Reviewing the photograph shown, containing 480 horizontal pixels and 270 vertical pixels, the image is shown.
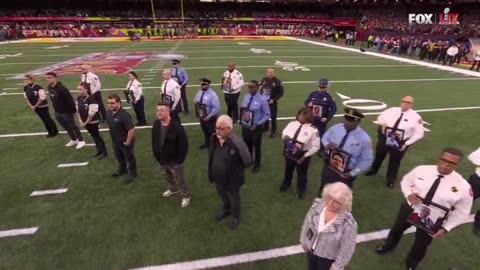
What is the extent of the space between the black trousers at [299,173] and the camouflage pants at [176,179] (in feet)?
6.21

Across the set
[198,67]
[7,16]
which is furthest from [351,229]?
[7,16]

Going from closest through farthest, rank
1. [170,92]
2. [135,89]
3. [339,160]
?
1. [339,160]
2. [170,92]
3. [135,89]

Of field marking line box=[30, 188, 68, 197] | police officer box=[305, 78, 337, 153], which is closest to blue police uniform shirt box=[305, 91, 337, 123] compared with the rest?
police officer box=[305, 78, 337, 153]

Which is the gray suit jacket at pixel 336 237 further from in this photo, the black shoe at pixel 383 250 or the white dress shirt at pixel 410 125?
the white dress shirt at pixel 410 125

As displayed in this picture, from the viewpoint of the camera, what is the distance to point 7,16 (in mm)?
37688

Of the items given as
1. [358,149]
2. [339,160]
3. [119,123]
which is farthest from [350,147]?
[119,123]

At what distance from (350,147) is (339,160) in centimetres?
27

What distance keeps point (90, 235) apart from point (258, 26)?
4130 centimetres

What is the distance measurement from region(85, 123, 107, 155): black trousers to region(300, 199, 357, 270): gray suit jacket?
562 cm

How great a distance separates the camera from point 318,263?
10.2 ft

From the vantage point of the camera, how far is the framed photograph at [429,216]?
345 cm

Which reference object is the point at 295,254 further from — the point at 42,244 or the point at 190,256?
the point at 42,244

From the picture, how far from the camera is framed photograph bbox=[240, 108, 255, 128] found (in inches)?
243

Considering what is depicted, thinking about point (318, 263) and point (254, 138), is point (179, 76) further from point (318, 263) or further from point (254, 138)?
point (318, 263)
